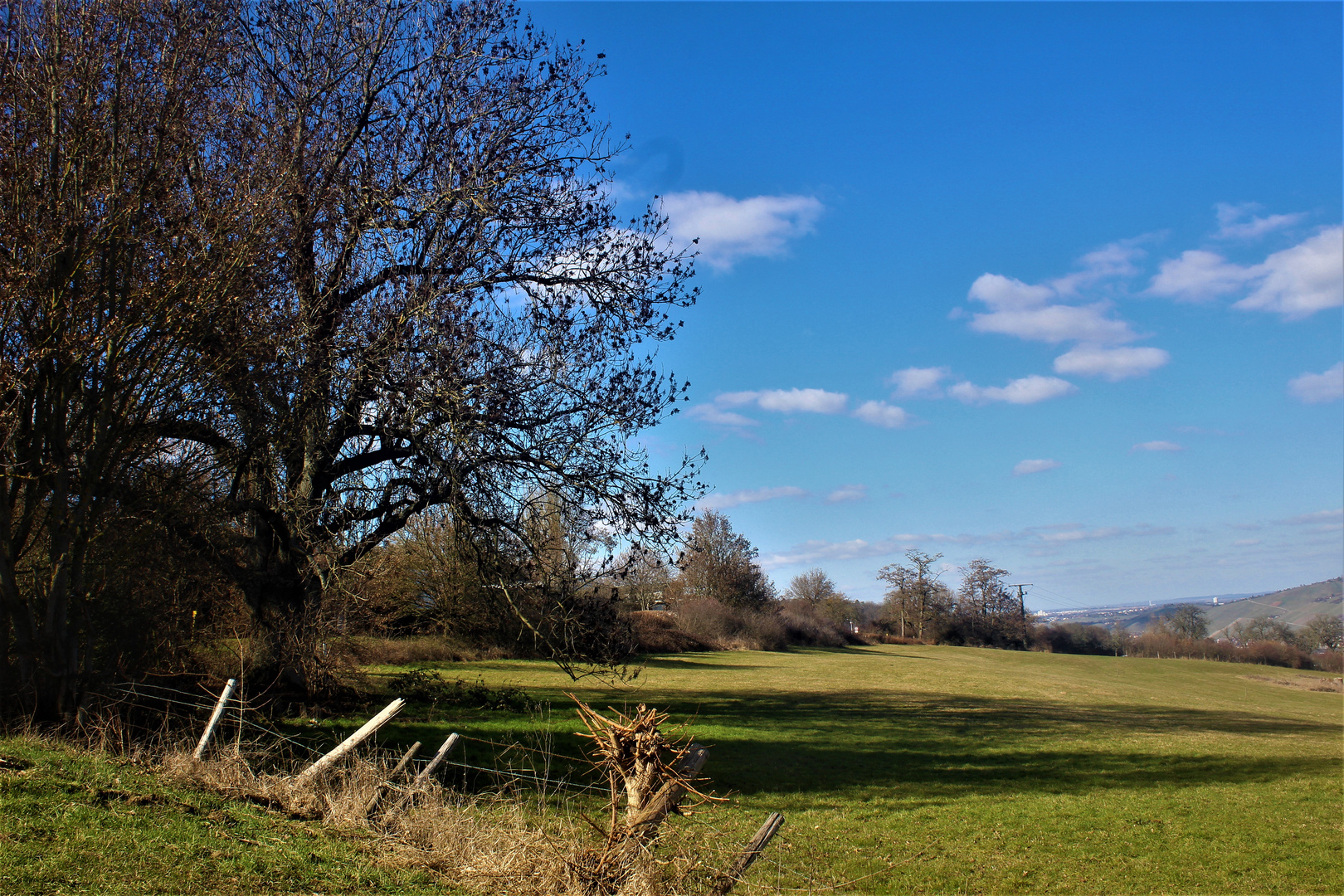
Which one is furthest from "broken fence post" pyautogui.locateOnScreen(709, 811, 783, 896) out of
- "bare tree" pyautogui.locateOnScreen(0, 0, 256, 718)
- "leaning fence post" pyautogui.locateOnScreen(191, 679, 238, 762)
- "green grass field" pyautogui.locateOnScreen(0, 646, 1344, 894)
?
"bare tree" pyautogui.locateOnScreen(0, 0, 256, 718)

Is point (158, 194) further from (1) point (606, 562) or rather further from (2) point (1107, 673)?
(2) point (1107, 673)

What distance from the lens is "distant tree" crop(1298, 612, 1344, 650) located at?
7025cm

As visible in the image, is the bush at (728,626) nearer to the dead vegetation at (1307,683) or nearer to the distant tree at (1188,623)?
the dead vegetation at (1307,683)

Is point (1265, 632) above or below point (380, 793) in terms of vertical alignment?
below

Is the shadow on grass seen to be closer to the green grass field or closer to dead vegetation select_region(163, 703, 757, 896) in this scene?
the green grass field

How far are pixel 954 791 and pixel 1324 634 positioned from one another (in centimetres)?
8565

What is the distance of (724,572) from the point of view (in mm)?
47000

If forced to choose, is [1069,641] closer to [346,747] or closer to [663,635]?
[663,635]

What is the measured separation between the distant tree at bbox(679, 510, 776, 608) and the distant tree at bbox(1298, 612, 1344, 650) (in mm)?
53978

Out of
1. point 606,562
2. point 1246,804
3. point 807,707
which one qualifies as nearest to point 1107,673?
point 807,707

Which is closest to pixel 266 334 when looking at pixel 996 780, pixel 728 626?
pixel 996 780

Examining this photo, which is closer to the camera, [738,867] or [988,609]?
[738,867]

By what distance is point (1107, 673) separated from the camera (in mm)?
36312

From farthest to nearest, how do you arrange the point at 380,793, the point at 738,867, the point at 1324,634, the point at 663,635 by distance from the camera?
the point at 1324,634 → the point at 663,635 → the point at 380,793 → the point at 738,867
